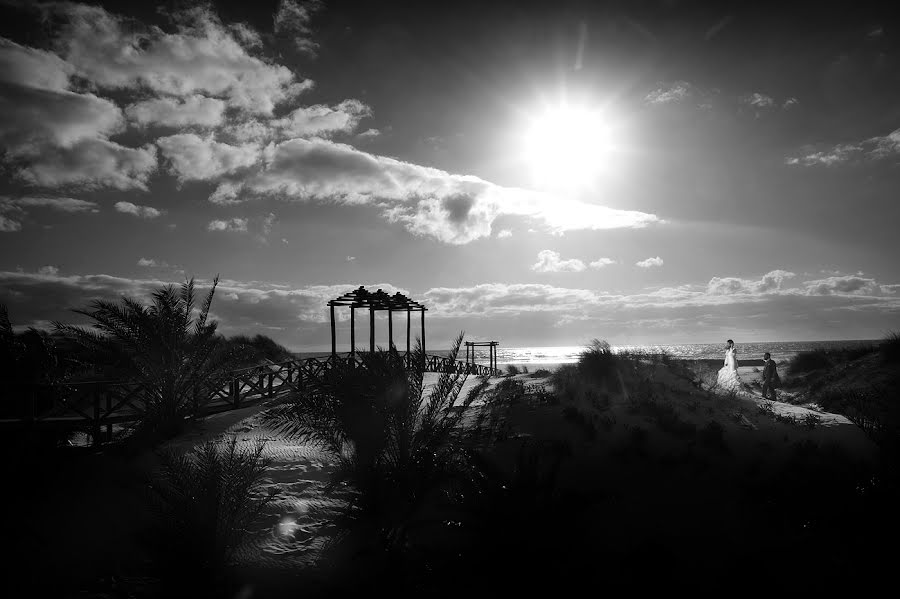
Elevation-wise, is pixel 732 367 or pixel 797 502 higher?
pixel 732 367

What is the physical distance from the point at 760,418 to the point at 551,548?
9.65m

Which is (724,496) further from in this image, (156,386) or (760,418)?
(156,386)

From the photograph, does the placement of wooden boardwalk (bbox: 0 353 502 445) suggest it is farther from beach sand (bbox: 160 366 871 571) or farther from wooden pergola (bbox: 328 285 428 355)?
wooden pergola (bbox: 328 285 428 355)

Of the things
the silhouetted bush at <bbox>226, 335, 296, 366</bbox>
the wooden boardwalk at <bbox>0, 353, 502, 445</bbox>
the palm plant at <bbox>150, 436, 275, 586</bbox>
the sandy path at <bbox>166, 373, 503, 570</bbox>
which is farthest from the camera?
the silhouetted bush at <bbox>226, 335, 296, 366</bbox>

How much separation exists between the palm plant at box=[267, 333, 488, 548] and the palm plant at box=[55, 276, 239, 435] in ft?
18.0

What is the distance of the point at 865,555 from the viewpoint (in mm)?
5738

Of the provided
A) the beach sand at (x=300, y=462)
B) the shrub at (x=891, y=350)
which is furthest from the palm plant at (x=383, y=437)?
the shrub at (x=891, y=350)

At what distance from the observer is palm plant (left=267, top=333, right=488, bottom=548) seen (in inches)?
246

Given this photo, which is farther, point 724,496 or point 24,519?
point 724,496

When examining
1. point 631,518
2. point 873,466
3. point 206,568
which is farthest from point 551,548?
point 873,466

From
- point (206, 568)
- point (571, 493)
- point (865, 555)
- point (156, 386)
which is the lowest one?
point (865, 555)

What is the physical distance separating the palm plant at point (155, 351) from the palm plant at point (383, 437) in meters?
5.49

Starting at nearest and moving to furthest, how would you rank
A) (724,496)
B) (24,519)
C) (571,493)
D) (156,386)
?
(571,493)
(24,519)
(724,496)
(156,386)

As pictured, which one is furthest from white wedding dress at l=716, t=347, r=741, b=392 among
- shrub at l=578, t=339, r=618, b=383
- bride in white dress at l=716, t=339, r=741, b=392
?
shrub at l=578, t=339, r=618, b=383
